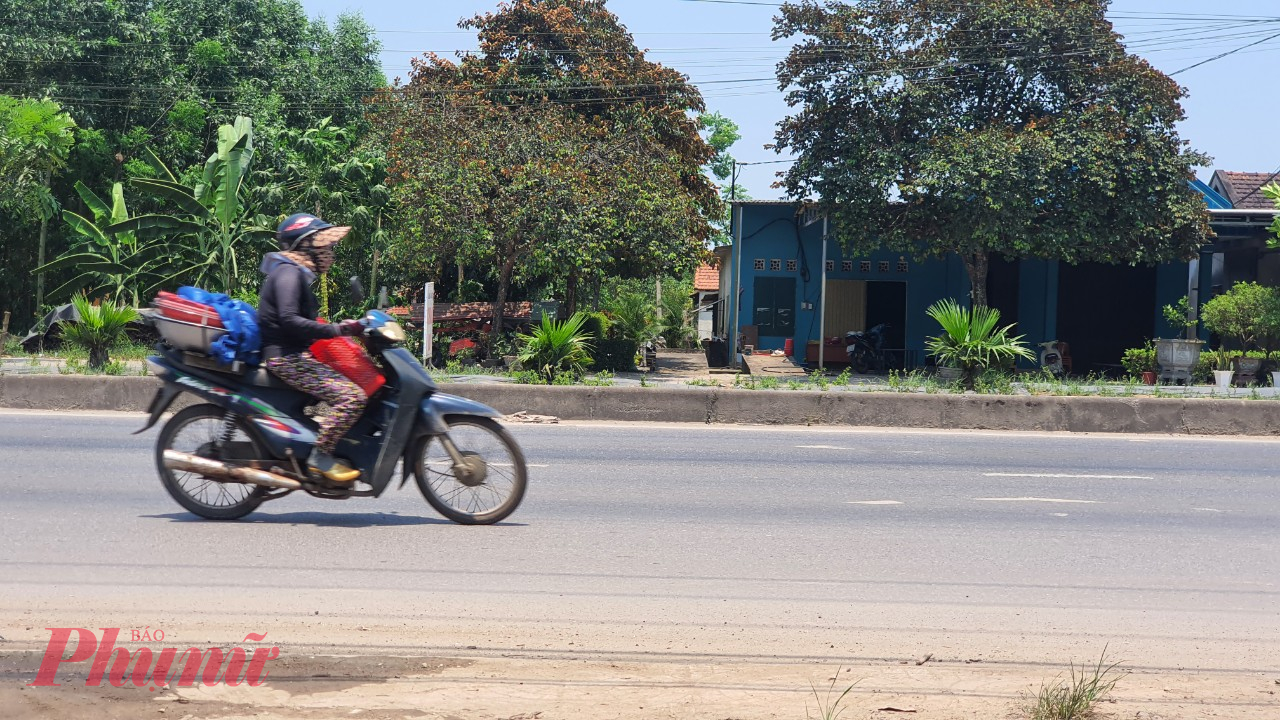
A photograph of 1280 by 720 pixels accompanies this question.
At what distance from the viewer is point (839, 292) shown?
28953mm

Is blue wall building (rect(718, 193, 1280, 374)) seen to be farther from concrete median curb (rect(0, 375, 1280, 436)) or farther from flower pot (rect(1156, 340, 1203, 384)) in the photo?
concrete median curb (rect(0, 375, 1280, 436))

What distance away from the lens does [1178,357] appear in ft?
74.1

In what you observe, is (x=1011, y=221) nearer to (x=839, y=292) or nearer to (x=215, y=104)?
(x=839, y=292)

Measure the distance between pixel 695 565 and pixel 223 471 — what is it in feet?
9.31

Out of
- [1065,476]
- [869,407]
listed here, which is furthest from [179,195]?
[1065,476]

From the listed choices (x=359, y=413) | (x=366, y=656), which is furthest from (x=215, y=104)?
(x=366, y=656)

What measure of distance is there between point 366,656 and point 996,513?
5057 mm

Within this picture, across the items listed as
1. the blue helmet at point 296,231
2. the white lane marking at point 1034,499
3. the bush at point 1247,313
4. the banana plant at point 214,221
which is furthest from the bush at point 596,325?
the blue helmet at point 296,231

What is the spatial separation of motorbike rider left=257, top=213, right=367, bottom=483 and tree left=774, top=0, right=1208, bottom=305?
17.9 meters

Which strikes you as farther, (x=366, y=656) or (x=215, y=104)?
(x=215, y=104)

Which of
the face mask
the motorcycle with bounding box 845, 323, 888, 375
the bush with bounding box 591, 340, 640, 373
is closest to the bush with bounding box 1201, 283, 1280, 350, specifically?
the motorcycle with bounding box 845, 323, 888, 375

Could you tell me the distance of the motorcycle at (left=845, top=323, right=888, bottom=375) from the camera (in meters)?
26.9

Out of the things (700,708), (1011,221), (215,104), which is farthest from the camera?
(215,104)

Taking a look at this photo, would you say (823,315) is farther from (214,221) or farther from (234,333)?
(234,333)
